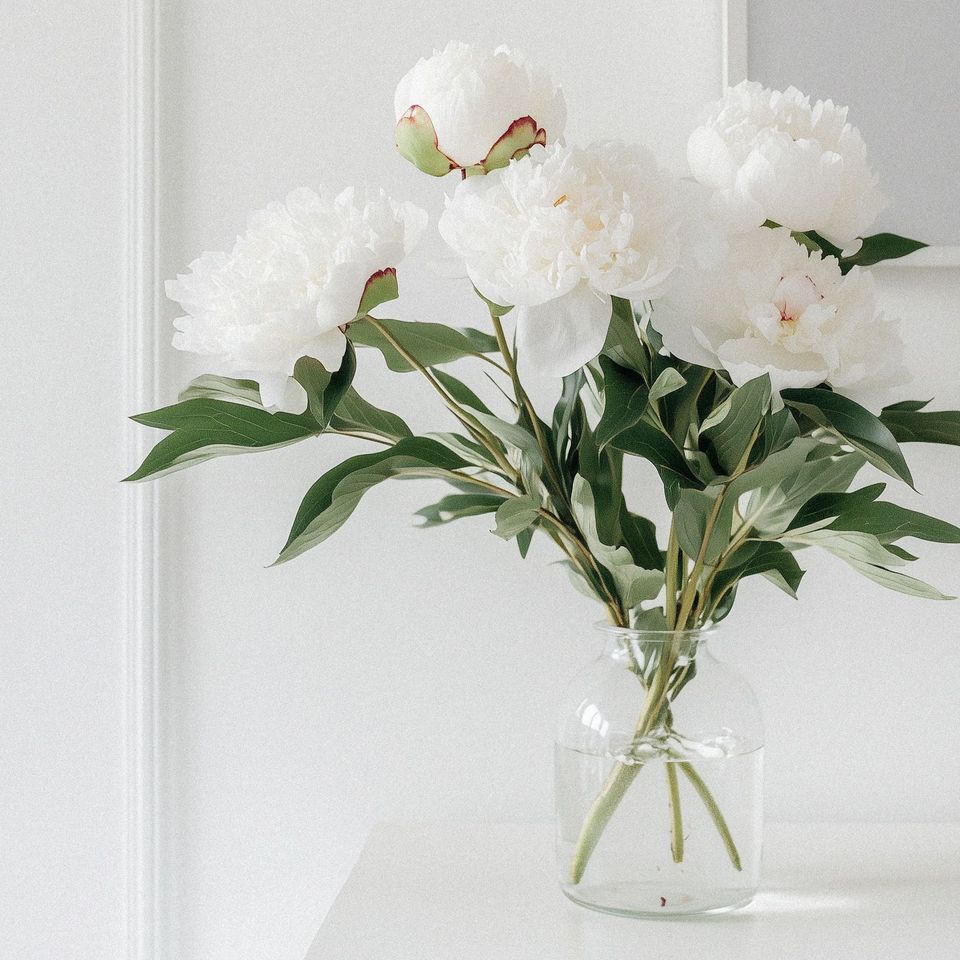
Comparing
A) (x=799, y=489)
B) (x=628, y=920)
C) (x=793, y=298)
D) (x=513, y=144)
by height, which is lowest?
(x=628, y=920)

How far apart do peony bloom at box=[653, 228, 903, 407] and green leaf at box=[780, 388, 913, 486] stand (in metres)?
0.01

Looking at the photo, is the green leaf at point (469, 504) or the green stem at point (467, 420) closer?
the green stem at point (467, 420)

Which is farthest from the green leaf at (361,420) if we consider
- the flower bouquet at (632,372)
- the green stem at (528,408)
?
the green stem at (528,408)

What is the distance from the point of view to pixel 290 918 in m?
0.92

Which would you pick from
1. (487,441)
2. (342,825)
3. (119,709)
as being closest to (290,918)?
(342,825)

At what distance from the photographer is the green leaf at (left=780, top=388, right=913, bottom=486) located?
53 cm

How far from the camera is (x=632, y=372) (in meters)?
0.60

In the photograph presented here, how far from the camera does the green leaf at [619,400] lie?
1.83ft

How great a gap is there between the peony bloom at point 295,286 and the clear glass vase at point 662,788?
30 cm

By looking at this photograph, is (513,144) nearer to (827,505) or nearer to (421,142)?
(421,142)

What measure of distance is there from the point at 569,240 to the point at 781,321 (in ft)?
0.42

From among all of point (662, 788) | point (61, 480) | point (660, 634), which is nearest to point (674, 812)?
point (662, 788)

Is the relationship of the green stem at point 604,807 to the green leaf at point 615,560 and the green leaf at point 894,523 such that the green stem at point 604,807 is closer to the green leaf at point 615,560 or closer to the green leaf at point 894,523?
the green leaf at point 615,560

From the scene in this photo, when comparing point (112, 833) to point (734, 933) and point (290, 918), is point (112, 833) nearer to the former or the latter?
point (290, 918)
